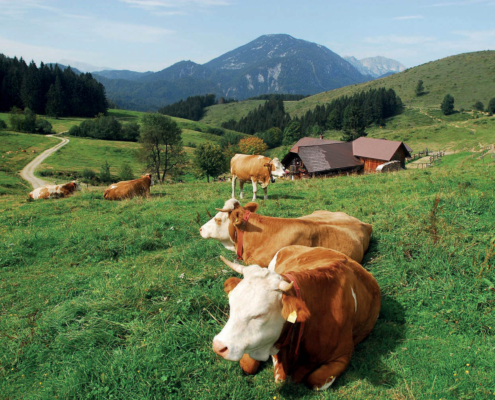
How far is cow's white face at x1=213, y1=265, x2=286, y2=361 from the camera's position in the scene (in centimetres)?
308

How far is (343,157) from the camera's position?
46750 mm

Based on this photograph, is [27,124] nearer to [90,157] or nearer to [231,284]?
[90,157]

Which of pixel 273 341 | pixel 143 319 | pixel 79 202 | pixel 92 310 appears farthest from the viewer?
pixel 79 202

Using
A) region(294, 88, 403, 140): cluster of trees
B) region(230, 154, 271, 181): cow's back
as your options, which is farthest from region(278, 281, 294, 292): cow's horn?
region(294, 88, 403, 140): cluster of trees

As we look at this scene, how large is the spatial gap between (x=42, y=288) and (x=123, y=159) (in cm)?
7495

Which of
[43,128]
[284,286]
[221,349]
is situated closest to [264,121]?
[43,128]

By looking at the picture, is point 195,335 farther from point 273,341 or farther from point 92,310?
point 92,310

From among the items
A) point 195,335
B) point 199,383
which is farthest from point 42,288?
point 199,383

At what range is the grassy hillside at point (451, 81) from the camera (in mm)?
118125

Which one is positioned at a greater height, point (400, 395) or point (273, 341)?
point (273, 341)

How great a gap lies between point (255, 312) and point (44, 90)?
475 ft

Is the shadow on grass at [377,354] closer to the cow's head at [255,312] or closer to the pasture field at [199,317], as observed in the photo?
the pasture field at [199,317]

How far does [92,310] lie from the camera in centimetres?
543

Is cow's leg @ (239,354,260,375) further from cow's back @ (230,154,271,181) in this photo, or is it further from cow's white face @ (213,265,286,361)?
cow's back @ (230,154,271,181)
